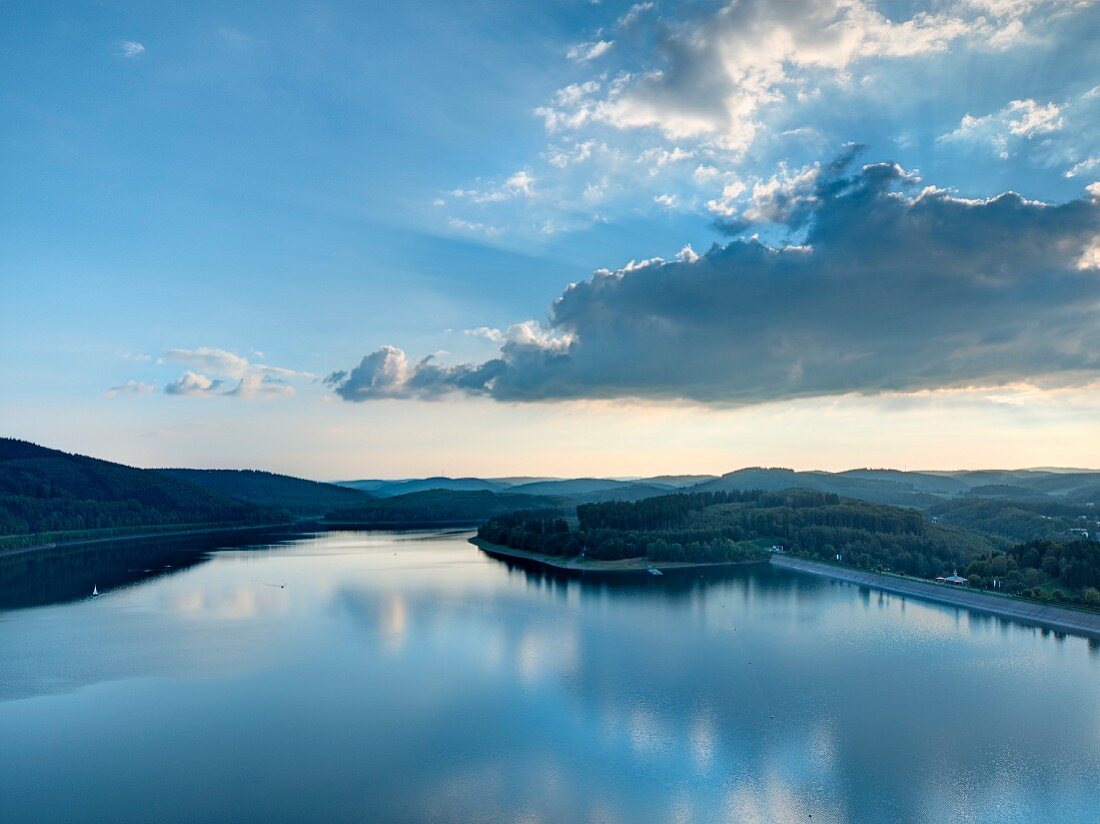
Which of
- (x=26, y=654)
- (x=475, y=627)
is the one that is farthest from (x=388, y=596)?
(x=26, y=654)

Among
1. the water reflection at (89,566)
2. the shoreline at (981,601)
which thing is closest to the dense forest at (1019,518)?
the shoreline at (981,601)

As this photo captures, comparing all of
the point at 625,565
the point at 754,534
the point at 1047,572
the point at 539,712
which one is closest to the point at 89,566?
the point at 625,565

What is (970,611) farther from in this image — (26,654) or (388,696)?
(26,654)

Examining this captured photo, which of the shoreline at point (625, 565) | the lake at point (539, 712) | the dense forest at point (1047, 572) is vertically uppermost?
the dense forest at point (1047, 572)

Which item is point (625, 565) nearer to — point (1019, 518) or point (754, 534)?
point (754, 534)

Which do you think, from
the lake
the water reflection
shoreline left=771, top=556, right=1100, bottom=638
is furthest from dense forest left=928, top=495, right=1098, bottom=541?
the water reflection

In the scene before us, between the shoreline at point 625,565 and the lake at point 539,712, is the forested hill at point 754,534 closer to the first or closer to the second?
the shoreline at point 625,565
